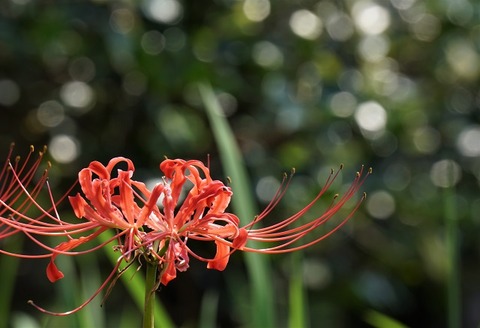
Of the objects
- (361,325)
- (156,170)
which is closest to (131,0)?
(156,170)

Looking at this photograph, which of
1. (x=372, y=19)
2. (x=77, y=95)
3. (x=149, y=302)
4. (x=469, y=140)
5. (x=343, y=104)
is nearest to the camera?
(x=149, y=302)

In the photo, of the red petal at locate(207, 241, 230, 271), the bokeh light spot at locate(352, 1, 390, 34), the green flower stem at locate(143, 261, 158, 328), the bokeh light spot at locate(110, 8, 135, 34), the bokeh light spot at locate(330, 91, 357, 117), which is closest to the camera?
the green flower stem at locate(143, 261, 158, 328)

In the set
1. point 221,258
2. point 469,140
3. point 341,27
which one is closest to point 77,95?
point 341,27

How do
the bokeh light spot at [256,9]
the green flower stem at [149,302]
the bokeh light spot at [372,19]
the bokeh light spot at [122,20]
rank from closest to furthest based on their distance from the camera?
the green flower stem at [149,302] → the bokeh light spot at [122,20] → the bokeh light spot at [256,9] → the bokeh light spot at [372,19]

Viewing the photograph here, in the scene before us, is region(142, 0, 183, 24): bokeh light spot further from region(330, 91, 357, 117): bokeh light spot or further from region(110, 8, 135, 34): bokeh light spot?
region(330, 91, 357, 117): bokeh light spot

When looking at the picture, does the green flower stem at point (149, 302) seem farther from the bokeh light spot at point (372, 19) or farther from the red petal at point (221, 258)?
the bokeh light spot at point (372, 19)

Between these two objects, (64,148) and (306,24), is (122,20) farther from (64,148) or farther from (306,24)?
(306,24)

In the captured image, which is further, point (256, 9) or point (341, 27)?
point (341, 27)

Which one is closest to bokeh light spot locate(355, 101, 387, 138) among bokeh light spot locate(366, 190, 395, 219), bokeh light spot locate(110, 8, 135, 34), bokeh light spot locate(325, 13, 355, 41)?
bokeh light spot locate(366, 190, 395, 219)

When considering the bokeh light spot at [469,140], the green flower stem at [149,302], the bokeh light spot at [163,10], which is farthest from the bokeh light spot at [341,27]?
the green flower stem at [149,302]
